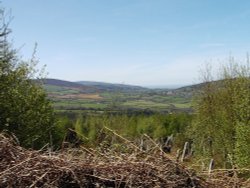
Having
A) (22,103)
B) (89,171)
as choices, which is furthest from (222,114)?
(89,171)

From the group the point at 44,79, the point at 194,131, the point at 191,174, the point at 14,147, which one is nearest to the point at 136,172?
the point at 191,174

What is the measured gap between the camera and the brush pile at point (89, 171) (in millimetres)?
3367

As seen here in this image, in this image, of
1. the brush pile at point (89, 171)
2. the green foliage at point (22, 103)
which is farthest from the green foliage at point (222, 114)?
the brush pile at point (89, 171)

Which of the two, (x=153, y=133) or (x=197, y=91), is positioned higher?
(x=197, y=91)

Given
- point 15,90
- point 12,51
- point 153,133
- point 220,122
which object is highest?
point 12,51

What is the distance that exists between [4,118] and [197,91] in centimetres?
2020

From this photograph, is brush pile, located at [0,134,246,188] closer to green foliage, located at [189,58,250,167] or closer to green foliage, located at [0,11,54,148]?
green foliage, located at [0,11,54,148]

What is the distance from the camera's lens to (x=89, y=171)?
11.5 ft

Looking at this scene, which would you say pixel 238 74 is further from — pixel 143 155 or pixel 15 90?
pixel 143 155

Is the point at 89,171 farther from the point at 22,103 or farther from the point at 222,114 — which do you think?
the point at 222,114

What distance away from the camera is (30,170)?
3402 mm

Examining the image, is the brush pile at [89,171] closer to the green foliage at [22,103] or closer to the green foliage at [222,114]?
the green foliage at [22,103]

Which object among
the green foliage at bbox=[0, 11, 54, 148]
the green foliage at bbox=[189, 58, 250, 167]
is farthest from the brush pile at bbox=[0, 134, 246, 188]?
the green foliage at bbox=[189, 58, 250, 167]

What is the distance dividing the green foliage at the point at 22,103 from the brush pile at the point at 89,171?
10.9 meters
